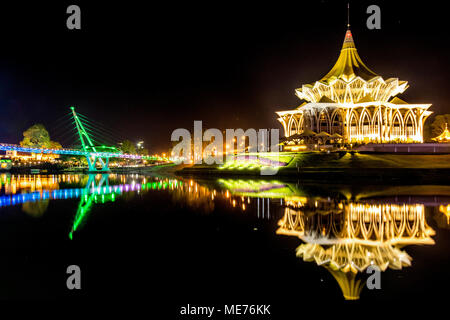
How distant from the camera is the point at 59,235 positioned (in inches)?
309

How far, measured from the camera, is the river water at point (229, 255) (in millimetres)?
4672

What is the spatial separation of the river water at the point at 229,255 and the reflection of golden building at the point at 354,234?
0.09 feet

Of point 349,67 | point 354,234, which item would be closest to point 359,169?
point 354,234

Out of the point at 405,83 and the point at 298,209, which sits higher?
the point at 405,83

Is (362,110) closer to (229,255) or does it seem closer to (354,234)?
(354,234)

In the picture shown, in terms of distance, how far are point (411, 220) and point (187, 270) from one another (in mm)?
7089

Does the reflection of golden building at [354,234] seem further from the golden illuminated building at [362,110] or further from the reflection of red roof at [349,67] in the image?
the reflection of red roof at [349,67]

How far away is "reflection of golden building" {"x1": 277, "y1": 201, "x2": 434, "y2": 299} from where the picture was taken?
562cm

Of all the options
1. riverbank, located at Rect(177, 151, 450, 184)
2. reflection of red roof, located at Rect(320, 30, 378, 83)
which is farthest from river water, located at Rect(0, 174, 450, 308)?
reflection of red roof, located at Rect(320, 30, 378, 83)

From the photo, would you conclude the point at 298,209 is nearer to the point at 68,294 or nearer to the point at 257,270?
the point at 257,270

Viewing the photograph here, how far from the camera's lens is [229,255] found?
622 cm

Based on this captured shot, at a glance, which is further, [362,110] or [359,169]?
[362,110]

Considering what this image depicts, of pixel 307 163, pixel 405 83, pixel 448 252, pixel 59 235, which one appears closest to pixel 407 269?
pixel 448 252

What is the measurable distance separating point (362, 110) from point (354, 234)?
38685 millimetres
